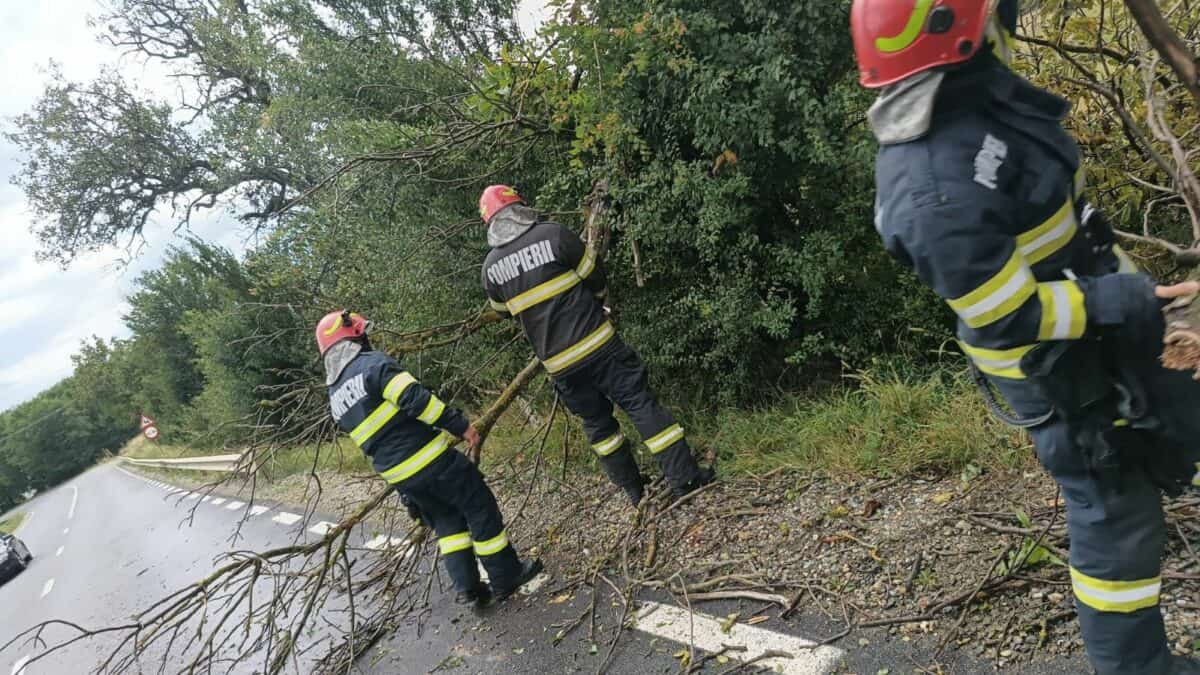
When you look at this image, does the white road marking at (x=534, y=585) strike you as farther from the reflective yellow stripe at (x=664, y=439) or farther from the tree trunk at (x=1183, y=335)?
the tree trunk at (x=1183, y=335)

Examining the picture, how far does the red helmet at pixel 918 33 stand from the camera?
1.43 meters

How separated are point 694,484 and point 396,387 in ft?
5.94

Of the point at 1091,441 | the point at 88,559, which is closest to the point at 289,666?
the point at 1091,441

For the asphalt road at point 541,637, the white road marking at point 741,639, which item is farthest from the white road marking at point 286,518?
the white road marking at point 741,639

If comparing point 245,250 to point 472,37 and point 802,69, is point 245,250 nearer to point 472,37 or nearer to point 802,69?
point 472,37

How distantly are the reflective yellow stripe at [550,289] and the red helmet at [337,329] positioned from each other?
1021mm

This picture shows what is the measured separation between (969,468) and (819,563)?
0.89m

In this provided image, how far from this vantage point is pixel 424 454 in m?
3.73

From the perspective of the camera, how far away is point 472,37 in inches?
331

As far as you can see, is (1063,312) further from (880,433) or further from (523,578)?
(523,578)

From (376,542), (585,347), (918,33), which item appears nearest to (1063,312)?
(918,33)

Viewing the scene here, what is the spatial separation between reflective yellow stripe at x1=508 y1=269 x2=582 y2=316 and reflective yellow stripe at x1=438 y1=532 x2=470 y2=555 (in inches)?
56.6

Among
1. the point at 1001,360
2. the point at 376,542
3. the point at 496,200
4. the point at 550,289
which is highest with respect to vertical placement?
the point at 496,200

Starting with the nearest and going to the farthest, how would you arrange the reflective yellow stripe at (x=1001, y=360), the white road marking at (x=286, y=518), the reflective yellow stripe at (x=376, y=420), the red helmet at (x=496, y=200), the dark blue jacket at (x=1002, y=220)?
the dark blue jacket at (x=1002, y=220)
the reflective yellow stripe at (x=1001, y=360)
the reflective yellow stripe at (x=376, y=420)
the red helmet at (x=496, y=200)
the white road marking at (x=286, y=518)
